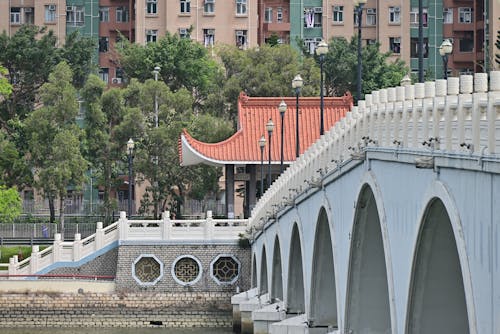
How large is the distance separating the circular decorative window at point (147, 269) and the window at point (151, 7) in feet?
132

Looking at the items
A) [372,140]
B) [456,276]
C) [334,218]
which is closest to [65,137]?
[334,218]

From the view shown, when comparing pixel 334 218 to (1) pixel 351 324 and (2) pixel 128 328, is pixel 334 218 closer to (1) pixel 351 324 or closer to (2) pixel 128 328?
(1) pixel 351 324

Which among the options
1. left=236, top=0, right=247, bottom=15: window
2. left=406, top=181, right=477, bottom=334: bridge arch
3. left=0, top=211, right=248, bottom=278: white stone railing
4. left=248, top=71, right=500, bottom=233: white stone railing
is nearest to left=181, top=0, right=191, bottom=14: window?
left=236, top=0, right=247, bottom=15: window

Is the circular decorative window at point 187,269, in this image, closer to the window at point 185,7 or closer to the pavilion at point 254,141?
the pavilion at point 254,141

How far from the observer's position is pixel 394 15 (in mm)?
106438

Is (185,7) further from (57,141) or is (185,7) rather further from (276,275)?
(276,275)

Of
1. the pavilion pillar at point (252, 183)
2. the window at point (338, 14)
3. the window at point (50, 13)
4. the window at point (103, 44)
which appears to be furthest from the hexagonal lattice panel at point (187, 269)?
the window at point (103, 44)

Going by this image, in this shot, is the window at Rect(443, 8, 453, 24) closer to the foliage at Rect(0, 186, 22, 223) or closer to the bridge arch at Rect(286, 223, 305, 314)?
the foliage at Rect(0, 186, 22, 223)

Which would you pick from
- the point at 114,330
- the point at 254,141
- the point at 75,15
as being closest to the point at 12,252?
the point at 114,330

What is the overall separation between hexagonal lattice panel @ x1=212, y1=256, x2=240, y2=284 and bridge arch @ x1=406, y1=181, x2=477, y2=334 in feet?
124

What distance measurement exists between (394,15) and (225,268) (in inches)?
1677

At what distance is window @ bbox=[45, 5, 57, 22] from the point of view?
351ft

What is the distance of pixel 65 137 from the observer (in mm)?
79188

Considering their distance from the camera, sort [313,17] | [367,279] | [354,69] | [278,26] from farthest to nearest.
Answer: [278,26], [313,17], [354,69], [367,279]
